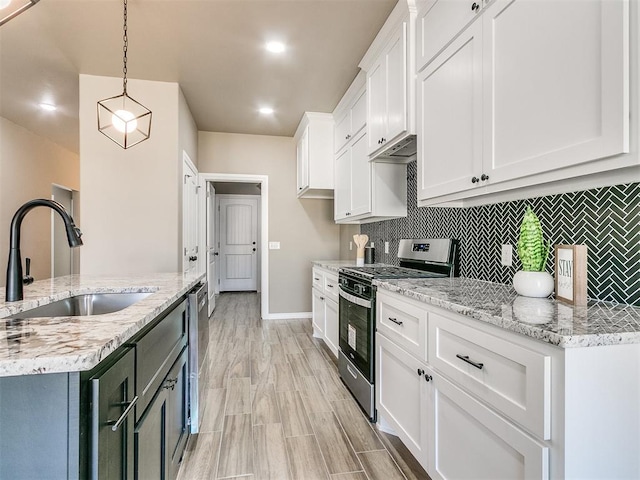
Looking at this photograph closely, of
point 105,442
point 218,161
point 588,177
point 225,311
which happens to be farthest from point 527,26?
point 225,311

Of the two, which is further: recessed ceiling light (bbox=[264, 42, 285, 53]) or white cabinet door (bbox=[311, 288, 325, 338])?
white cabinet door (bbox=[311, 288, 325, 338])

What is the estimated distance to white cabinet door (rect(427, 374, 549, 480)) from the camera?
3.22 feet

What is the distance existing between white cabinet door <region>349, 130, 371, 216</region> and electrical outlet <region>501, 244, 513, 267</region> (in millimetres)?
1257

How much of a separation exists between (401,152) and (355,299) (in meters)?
1.15

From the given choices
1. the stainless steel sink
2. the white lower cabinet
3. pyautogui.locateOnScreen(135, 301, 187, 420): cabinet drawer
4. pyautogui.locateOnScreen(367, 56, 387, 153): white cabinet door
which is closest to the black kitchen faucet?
the stainless steel sink

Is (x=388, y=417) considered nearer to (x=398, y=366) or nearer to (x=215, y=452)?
(x=398, y=366)

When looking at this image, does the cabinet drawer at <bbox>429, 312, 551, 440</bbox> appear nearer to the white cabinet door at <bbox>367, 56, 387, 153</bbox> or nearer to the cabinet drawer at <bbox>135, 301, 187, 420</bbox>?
the cabinet drawer at <bbox>135, 301, 187, 420</bbox>

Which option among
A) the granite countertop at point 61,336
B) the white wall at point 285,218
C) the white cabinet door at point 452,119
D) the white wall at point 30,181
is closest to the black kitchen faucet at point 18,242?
the granite countertop at point 61,336

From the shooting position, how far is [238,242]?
777 cm

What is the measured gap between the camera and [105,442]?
30.5 inches

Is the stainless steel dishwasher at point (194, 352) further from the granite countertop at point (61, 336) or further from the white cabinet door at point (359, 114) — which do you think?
the white cabinet door at point (359, 114)

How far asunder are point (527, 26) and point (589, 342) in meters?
1.10

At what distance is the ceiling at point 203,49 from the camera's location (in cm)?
230

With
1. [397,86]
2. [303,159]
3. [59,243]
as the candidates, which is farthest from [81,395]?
[59,243]
